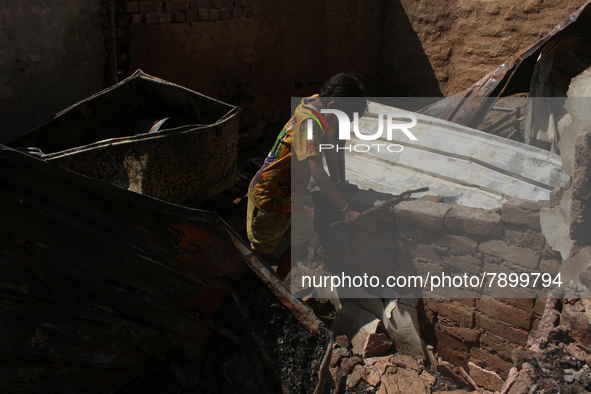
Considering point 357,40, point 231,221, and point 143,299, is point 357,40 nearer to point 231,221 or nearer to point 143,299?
point 231,221

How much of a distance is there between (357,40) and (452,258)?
5.03 meters

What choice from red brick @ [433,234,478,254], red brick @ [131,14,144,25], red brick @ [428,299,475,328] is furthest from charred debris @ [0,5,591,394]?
red brick @ [131,14,144,25]

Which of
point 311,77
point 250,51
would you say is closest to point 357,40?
point 311,77

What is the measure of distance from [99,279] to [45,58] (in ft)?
9.50

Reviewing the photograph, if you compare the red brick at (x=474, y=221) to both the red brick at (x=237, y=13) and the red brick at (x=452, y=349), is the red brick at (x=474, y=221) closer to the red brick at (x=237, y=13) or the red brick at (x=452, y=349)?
the red brick at (x=452, y=349)

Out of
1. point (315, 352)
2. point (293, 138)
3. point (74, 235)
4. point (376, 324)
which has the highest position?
point (293, 138)

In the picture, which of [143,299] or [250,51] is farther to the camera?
[250,51]

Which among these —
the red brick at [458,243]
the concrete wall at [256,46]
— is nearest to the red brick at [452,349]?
the red brick at [458,243]

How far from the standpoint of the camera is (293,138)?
296 centimetres

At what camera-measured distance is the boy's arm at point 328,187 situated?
293 centimetres

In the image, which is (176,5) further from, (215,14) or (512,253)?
(512,253)

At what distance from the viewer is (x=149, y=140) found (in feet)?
10.3

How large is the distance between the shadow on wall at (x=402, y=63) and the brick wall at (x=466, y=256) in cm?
454

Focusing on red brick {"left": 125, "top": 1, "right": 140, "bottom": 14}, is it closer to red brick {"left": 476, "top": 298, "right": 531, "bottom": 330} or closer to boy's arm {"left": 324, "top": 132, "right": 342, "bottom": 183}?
boy's arm {"left": 324, "top": 132, "right": 342, "bottom": 183}
